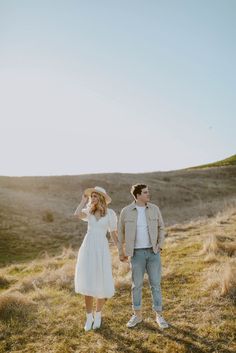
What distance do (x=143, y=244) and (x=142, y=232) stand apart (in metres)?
0.22

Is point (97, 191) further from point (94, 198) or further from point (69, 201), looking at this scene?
point (69, 201)

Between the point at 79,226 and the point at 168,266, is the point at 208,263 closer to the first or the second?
the point at 168,266

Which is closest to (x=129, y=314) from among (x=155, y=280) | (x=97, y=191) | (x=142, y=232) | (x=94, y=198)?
(x=155, y=280)

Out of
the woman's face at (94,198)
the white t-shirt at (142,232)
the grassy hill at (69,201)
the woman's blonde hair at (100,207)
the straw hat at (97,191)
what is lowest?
the grassy hill at (69,201)

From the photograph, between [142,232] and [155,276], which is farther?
[142,232]

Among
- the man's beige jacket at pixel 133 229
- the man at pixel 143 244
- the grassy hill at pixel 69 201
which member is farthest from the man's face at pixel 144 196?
the grassy hill at pixel 69 201

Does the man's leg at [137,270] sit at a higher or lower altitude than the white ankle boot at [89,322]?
higher

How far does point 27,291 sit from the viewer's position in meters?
11.5

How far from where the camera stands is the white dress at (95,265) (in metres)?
7.43

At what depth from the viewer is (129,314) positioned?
8.57 m

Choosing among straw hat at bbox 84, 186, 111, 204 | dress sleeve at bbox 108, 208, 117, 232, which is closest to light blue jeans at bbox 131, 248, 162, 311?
dress sleeve at bbox 108, 208, 117, 232

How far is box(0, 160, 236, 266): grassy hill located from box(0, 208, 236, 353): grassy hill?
1203 centimetres

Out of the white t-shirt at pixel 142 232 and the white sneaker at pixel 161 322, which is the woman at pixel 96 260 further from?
the white sneaker at pixel 161 322

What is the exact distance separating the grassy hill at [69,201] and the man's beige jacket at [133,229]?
15.1 metres
